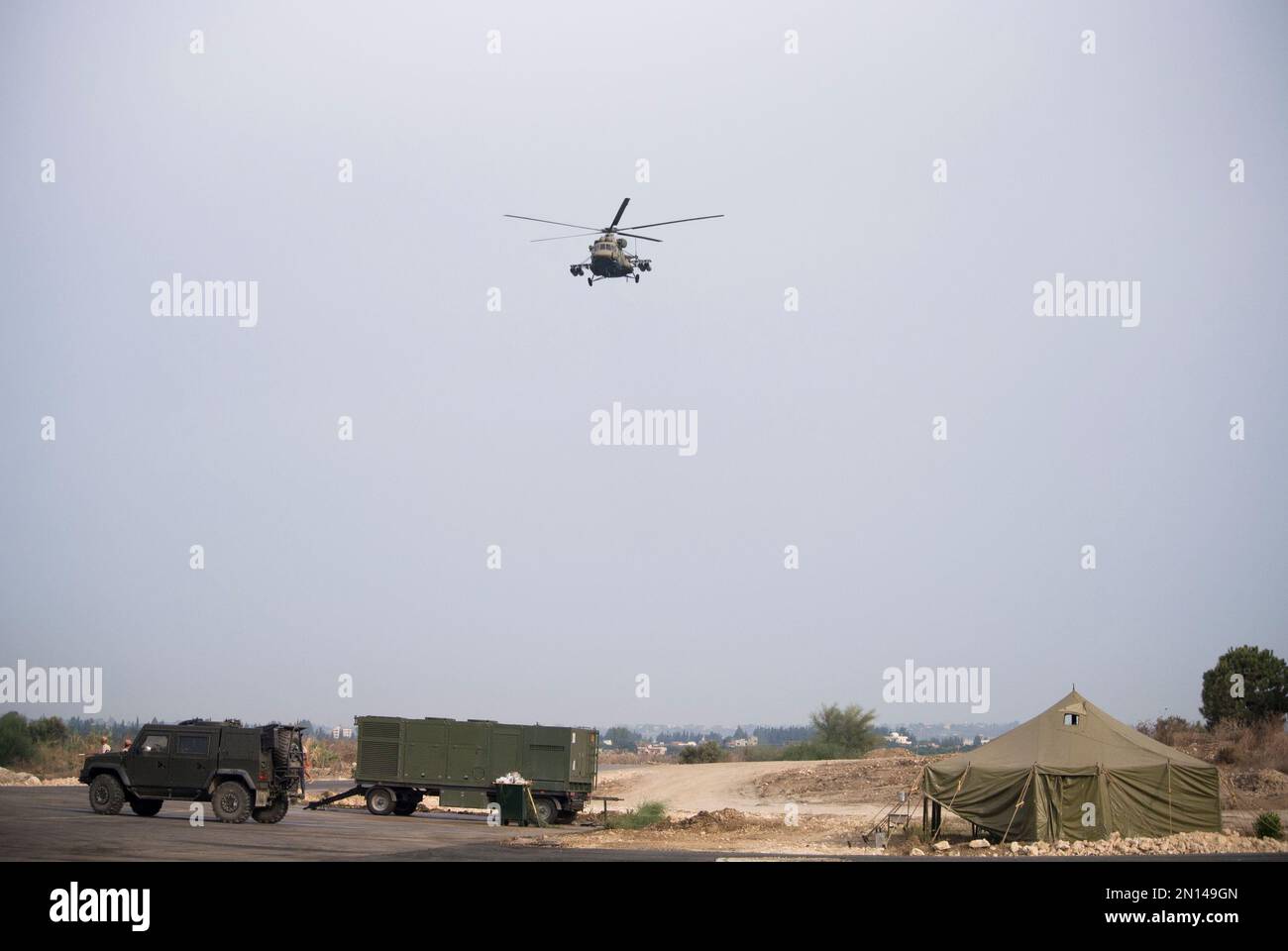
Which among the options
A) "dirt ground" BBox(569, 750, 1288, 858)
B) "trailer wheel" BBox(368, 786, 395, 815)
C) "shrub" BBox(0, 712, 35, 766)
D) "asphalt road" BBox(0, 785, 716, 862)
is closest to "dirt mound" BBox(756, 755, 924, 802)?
"dirt ground" BBox(569, 750, 1288, 858)

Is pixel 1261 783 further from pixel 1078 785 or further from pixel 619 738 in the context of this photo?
pixel 619 738

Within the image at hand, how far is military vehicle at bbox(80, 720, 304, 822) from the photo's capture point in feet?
108

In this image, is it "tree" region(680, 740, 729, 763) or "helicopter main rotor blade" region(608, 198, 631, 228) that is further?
"tree" region(680, 740, 729, 763)

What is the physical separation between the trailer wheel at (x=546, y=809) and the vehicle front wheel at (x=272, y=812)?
8.08 m

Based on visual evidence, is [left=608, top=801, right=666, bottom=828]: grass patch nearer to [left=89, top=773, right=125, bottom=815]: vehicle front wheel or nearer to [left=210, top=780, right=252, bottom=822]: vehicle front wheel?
[left=210, top=780, right=252, bottom=822]: vehicle front wheel

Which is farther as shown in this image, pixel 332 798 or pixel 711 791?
pixel 711 791

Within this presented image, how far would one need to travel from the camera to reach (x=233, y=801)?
3278 cm

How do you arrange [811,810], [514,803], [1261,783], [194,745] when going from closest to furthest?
1. [194,745]
2. [514,803]
3. [811,810]
4. [1261,783]

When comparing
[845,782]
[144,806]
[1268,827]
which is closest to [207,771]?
[144,806]

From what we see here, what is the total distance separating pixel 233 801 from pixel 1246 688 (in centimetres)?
4836

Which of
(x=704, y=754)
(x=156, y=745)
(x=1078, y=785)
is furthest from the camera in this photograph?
(x=704, y=754)

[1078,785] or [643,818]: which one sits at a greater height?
[1078,785]

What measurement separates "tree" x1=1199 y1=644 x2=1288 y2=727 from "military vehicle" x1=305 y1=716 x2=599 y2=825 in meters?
35.0
